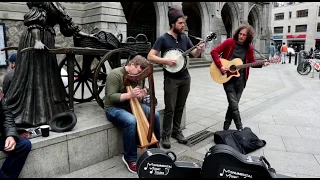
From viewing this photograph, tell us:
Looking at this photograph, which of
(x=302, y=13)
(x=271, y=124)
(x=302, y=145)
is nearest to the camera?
(x=302, y=145)

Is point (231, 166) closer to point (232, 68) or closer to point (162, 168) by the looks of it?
point (162, 168)

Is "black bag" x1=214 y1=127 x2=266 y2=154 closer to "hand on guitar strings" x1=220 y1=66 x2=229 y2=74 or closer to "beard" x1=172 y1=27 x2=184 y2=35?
"hand on guitar strings" x1=220 y1=66 x2=229 y2=74

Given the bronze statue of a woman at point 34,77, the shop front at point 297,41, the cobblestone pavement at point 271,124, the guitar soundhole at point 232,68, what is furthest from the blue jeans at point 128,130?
the shop front at point 297,41

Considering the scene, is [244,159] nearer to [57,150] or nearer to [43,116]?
[57,150]

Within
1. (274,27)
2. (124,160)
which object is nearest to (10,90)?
(124,160)

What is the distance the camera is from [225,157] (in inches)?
82.7

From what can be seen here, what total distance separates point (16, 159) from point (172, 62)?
208cm

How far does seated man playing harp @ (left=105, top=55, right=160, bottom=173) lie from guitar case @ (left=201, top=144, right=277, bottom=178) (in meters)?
1.07

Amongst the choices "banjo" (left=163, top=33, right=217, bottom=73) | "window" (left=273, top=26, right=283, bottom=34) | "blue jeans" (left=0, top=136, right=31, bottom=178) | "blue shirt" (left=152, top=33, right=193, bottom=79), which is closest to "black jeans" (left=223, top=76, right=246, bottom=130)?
"blue shirt" (left=152, top=33, right=193, bottom=79)

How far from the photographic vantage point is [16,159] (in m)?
2.38

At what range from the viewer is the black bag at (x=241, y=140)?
356cm

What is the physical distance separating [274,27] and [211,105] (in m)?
52.3

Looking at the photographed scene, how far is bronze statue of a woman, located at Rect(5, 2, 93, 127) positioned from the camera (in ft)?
9.79

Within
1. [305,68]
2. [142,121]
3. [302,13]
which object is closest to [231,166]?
[142,121]
